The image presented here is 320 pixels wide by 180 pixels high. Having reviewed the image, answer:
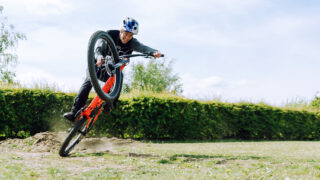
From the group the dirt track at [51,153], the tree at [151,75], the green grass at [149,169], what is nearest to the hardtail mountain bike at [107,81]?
the dirt track at [51,153]

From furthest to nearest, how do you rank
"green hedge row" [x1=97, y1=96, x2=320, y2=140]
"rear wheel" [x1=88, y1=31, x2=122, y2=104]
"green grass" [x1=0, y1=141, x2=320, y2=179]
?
"green hedge row" [x1=97, y1=96, x2=320, y2=140]
"rear wheel" [x1=88, y1=31, x2=122, y2=104]
"green grass" [x1=0, y1=141, x2=320, y2=179]

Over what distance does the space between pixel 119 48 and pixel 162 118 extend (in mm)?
6865

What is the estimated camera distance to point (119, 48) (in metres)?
6.36

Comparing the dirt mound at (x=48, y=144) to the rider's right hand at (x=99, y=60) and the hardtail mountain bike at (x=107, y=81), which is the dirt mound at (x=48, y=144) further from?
the rider's right hand at (x=99, y=60)

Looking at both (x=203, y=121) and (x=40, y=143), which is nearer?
(x=40, y=143)

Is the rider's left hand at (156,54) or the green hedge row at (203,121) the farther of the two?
the green hedge row at (203,121)

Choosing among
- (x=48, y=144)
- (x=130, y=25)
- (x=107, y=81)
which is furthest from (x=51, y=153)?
(x=130, y=25)

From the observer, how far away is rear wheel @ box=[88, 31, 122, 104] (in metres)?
4.64

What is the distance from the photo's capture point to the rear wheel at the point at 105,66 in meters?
4.64

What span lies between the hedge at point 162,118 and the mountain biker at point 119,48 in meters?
6.06

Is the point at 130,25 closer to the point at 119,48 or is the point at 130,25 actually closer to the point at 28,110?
the point at 119,48

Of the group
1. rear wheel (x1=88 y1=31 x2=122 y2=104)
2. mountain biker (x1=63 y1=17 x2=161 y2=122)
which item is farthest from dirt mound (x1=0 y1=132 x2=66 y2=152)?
rear wheel (x1=88 y1=31 x2=122 y2=104)

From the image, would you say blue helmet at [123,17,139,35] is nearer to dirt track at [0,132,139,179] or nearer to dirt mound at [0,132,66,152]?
dirt track at [0,132,139,179]

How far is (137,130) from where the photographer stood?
12.5m
